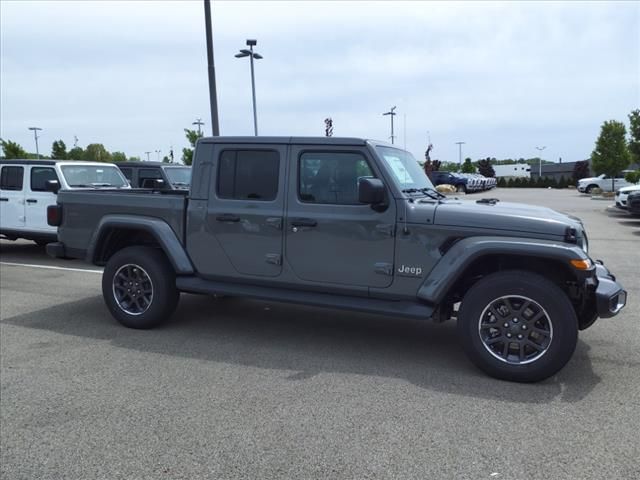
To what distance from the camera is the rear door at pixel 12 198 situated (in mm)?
10617

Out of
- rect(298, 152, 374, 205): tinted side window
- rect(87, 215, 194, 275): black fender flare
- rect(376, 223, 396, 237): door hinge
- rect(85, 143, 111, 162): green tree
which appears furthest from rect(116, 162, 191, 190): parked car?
rect(85, 143, 111, 162): green tree

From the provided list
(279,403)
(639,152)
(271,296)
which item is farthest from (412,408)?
(639,152)

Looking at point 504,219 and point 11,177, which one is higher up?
point 11,177

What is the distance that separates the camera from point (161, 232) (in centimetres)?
563

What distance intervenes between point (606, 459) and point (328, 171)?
309 centimetres

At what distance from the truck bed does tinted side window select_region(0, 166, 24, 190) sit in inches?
Result: 207

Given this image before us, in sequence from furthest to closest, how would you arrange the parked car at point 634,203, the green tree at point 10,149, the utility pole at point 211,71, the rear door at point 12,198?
the green tree at point 10,149
the parked car at point 634,203
the utility pole at point 211,71
the rear door at point 12,198

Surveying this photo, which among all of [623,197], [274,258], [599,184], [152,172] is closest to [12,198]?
[152,172]

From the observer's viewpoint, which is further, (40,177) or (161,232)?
(40,177)

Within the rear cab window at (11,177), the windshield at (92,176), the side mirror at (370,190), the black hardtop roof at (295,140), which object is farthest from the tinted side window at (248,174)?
the rear cab window at (11,177)

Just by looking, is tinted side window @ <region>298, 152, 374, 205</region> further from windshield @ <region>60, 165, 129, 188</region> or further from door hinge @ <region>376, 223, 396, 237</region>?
windshield @ <region>60, 165, 129, 188</region>

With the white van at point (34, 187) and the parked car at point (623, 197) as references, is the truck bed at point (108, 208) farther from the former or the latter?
the parked car at point (623, 197)

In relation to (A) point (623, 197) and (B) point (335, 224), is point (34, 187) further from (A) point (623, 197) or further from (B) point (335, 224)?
(A) point (623, 197)

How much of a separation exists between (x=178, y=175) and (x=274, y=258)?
9.09 metres
